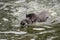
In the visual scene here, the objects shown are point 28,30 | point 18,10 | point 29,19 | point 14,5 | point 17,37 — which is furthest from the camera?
point 14,5

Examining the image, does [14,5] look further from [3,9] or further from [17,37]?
[17,37]

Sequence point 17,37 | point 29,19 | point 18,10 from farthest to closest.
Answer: point 18,10 < point 29,19 < point 17,37

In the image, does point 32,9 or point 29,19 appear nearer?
point 29,19

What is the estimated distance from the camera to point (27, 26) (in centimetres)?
955

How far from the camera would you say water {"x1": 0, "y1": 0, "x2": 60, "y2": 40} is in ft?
28.5

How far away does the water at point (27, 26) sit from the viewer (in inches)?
342

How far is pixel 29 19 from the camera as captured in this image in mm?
9922

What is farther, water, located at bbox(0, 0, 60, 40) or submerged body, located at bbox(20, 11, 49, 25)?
submerged body, located at bbox(20, 11, 49, 25)

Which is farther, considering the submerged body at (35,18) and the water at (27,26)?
the submerged body at (35,18)

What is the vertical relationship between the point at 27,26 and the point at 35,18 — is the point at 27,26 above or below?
below

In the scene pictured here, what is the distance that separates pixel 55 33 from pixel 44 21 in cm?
134

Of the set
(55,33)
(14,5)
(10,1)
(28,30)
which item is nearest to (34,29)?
(28,30)

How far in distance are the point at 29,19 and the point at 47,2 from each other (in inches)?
140

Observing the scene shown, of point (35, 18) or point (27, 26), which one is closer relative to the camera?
point (27, 26)
